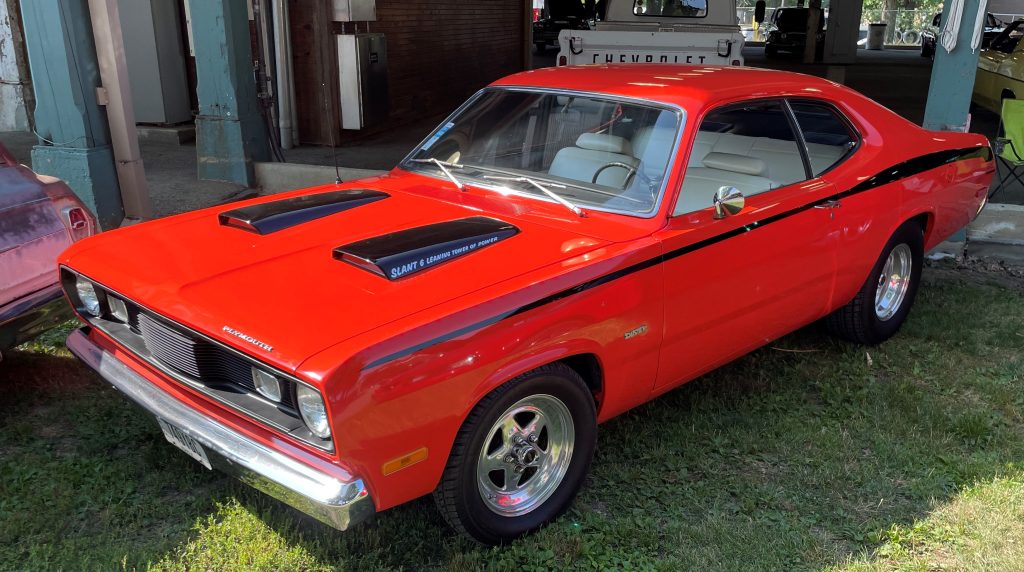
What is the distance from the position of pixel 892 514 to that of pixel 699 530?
31.7 inches

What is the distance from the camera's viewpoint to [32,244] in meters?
3.82

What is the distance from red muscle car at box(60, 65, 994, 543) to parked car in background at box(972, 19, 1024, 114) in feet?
24.9

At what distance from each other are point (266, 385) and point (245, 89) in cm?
555

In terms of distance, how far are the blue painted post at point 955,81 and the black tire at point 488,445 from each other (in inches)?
176

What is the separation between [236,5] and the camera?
730cm

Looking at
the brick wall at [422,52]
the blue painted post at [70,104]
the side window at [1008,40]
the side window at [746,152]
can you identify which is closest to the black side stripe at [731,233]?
the side window at [746,152]

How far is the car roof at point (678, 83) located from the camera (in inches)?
145

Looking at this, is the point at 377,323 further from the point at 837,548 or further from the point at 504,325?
the point at 837,548

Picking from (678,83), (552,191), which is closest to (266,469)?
(552,191)

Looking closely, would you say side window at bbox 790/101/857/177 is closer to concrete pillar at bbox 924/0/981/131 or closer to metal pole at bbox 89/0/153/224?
concrete pillar at bbox 924/0/981/131

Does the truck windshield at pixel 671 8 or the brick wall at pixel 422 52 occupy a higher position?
the truck windshield at pixel 671 8

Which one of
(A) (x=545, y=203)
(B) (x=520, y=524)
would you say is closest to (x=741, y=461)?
(B) (x=520, y=524)

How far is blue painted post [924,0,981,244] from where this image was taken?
598cm

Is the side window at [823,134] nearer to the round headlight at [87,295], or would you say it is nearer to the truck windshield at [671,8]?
the round headlight at [87,295]
